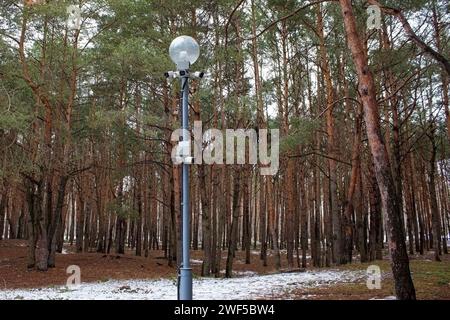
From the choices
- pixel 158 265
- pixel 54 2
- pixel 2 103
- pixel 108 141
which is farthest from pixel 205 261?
pixel 54 2

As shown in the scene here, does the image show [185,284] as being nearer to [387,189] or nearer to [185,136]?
[185,136]

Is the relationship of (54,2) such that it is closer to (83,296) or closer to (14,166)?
(14,166)

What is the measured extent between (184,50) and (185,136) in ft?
4.04

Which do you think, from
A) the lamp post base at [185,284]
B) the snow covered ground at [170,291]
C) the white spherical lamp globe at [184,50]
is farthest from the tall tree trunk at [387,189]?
the lamp post base at [185,284]

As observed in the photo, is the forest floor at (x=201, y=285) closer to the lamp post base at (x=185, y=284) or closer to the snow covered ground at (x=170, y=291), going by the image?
the snow covered ground at (x=170, y=291)

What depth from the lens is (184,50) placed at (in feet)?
20.6

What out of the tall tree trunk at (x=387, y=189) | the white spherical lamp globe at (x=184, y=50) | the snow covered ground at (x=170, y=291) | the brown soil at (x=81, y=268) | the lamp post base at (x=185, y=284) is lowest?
the snow covered ground at (x=170, y=291)

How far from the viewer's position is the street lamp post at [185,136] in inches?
229

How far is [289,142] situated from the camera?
14.8 meters

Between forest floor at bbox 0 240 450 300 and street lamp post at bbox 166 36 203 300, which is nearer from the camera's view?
street lamp post at bbox 166 36 203 300

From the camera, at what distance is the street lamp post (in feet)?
19.0

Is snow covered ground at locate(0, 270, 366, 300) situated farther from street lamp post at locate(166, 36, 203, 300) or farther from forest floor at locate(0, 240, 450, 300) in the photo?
street lamp post at locate(166, 36, 203, 300)

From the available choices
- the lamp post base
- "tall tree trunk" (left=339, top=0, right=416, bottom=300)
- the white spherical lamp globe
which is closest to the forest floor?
"tall tree trunk" (left=339, top=0, right=416, bottom=300)

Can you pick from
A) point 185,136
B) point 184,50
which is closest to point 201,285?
point 185,136
